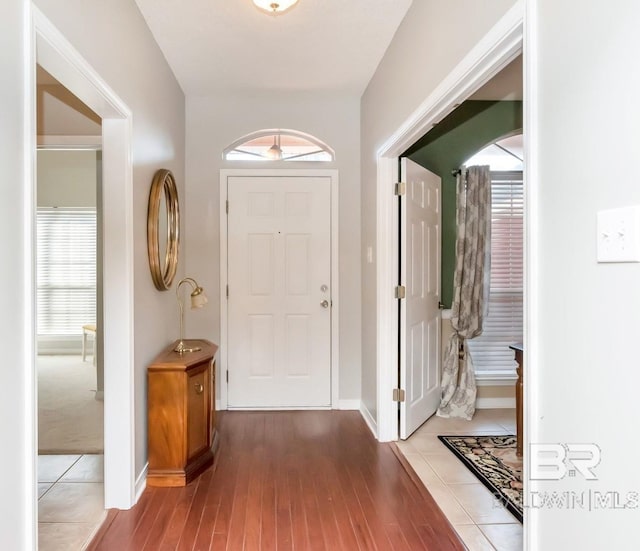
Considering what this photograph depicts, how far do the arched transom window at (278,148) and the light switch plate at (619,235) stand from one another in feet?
10.1

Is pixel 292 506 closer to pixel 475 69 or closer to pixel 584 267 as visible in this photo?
pixel 584 267

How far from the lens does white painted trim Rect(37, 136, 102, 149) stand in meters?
3.28

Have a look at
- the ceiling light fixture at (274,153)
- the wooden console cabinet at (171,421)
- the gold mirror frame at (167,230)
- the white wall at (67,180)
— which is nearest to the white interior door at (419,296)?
the ceiling light fixture at (274,153)

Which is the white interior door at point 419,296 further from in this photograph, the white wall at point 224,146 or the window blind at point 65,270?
the window blind at point 65,270

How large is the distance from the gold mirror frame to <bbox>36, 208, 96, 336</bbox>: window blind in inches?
130

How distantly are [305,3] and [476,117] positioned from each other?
190 cm

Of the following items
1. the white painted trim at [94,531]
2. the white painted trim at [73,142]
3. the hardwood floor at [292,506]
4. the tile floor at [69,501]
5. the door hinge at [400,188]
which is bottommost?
the tile floor at [69,501]

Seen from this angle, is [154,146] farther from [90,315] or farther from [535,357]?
[90,315]

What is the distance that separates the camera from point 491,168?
4.11 m

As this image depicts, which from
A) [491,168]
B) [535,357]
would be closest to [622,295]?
[535,357]

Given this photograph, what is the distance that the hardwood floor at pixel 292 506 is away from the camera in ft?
6.66

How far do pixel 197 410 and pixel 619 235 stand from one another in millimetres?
2363

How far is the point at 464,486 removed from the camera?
8.37 feet

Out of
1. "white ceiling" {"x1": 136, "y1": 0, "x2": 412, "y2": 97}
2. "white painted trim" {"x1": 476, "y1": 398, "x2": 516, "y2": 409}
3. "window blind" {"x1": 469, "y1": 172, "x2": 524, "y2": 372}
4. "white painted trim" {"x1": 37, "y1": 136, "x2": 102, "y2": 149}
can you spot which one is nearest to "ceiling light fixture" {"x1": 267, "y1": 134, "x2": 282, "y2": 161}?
"white ceiling" {"x1": 136, "y1": 0, "x2": 412, "y2": 97}
